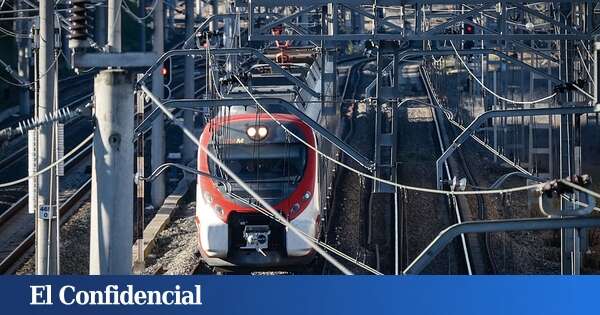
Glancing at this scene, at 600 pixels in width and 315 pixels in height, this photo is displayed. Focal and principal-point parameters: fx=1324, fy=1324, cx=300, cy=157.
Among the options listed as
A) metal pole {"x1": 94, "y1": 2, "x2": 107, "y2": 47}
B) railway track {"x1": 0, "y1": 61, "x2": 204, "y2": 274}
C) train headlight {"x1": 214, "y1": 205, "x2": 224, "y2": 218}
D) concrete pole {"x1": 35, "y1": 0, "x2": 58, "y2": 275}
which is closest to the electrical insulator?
concrete pole {"x1": 35, "y1": 0, "x2": 58, "y2": 275}

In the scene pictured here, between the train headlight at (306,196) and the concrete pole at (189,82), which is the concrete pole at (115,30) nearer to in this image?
the train headlight at (306,196)

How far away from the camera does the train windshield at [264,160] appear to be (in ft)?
53.9

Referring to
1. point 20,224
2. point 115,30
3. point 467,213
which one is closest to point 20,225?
point 20,224

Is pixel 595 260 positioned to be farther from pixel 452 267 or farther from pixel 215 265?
pixel 215 265

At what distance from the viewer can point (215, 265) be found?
16.4m

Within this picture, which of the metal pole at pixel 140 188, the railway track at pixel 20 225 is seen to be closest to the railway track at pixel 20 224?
the railway track at pixel 20 225

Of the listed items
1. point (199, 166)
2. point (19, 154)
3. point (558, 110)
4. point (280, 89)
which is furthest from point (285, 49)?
point (558, 110)

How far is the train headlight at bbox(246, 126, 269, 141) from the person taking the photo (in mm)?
16625

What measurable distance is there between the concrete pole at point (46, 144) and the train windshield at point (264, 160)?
235cm

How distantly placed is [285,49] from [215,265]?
35.8ft

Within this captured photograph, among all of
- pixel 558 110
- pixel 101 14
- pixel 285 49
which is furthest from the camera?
pixel 101 14

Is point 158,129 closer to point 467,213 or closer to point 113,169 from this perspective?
point 467,213

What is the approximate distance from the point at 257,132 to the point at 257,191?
88 cm

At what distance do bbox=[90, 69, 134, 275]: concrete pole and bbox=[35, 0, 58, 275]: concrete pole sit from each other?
5509 mm
